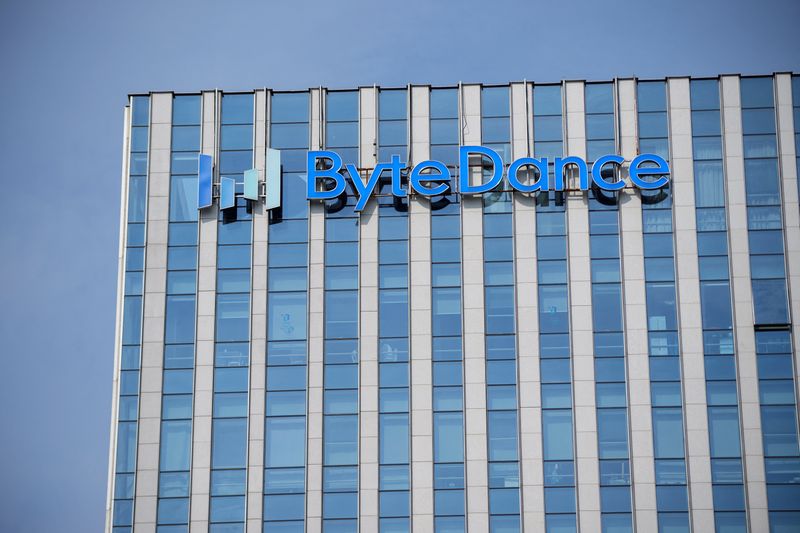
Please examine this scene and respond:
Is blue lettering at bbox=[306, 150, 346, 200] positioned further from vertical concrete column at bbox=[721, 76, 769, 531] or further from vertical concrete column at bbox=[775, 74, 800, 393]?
vertical concrete column at bbox=[775, 74, 800, 393]

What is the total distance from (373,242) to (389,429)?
9.89 m

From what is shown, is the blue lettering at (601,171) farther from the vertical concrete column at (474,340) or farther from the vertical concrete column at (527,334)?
the vertical concrete column at (474,340)

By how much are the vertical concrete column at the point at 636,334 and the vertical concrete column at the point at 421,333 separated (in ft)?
33.2

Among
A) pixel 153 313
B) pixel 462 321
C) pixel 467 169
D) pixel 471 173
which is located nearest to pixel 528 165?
pixel 471 173

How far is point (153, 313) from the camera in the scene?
79625mm

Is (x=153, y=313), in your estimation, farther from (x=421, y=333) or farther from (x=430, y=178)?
(x=430, y=178)

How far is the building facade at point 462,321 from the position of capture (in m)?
76.4

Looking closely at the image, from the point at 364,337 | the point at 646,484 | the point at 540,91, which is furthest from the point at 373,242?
the point at 646,484

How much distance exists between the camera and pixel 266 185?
80.9 m

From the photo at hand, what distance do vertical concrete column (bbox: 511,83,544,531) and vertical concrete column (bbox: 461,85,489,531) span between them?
185 cm

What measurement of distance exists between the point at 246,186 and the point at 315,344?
929cm

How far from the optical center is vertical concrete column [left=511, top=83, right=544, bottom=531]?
7612 centimetres

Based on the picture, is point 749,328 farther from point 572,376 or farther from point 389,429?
point 389,429

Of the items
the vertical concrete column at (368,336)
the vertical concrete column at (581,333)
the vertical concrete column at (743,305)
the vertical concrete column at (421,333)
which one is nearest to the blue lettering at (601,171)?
the vertical concrete column at (581,333)
